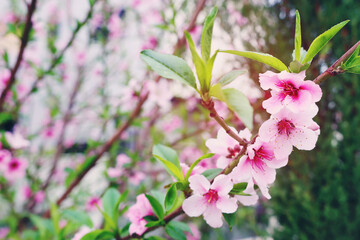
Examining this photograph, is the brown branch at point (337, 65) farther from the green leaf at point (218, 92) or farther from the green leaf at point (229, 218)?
the green leaf at point (229, 218)

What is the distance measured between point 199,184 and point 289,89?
0.83 feet

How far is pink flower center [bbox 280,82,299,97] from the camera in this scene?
0.51 m

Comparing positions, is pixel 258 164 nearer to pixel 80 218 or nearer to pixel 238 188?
pixel 238 188

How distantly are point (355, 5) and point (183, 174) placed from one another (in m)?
1.87

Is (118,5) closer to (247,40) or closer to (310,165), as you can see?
(247,40)

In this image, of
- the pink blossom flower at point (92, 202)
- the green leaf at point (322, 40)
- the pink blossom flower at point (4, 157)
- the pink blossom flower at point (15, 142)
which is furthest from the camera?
the pink blossom flower at point (92, 202)

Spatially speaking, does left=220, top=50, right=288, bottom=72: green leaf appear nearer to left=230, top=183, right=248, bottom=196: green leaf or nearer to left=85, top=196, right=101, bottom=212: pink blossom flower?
left=230, top=183, right=248, bottom=196: green leaf

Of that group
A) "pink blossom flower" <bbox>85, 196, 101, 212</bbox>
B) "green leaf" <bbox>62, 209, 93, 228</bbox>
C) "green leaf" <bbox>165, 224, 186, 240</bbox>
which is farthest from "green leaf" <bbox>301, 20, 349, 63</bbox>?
"pink blossom flower" <bbox>85, 196, 101, 212</bbox>

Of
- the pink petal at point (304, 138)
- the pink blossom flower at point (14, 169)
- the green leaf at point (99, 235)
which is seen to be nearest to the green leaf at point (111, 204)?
the green leaf at point (99, 235)

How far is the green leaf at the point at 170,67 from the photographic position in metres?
0.54

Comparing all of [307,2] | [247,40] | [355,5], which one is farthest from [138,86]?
[355,5]

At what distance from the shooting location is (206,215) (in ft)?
1.99

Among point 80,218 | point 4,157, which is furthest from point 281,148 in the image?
point 4,157

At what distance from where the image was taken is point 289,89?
1.69 feet
